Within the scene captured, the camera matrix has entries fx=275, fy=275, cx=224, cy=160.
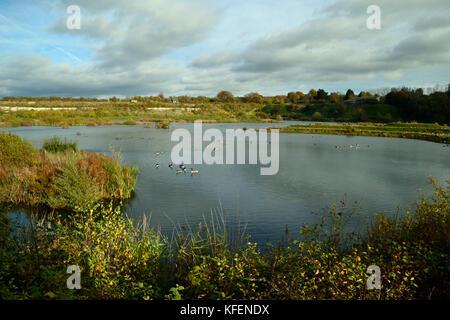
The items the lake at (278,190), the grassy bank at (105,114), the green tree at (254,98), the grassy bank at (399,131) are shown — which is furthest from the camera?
the green tree at (254,98)

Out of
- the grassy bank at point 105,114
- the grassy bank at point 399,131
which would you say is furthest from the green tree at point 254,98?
the grassy bank at point 399,131

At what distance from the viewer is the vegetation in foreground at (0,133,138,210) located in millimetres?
11352

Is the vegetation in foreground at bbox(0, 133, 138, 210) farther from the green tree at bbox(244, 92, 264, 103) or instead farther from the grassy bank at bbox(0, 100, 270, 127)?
the green tree at bbox(244, 92, 264, 103)

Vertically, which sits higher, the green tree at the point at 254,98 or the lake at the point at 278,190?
the green tree at the point at 254,98

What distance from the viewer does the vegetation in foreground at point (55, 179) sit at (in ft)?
37.2

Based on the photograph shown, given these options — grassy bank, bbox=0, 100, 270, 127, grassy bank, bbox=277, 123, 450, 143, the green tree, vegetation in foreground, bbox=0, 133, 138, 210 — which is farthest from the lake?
the green tree

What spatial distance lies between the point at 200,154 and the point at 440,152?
23837mm

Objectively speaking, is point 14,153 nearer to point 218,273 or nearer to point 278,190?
point 218,273

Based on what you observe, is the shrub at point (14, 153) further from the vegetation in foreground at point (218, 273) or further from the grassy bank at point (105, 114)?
the grassy bank at point (105, 114)

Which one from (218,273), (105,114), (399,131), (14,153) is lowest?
(218,273)

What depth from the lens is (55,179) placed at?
11.7 m

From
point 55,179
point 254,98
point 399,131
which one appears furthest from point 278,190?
point 254,98

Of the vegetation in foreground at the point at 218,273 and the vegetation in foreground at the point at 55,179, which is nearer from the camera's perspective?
the vegetation in foreground at the point at 218,273
